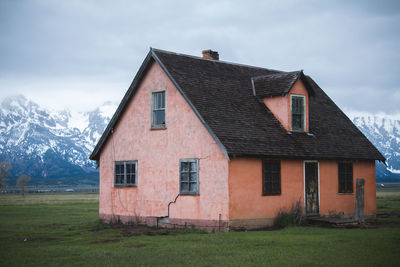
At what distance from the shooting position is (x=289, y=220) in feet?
71.7

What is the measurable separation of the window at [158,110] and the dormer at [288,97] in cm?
464

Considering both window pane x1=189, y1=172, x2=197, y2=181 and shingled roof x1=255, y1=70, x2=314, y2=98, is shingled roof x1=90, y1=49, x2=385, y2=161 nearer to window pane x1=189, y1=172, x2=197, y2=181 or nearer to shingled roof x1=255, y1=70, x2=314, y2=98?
shingled roof x1=255, y1=70, x2=314, y2=98

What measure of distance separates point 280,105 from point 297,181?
141 inches

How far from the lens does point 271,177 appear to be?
21.9m

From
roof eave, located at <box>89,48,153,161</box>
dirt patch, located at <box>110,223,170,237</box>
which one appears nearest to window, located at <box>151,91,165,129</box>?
roof eave, located at <box>89,48,153,161</box>

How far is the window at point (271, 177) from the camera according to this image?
70.9ft

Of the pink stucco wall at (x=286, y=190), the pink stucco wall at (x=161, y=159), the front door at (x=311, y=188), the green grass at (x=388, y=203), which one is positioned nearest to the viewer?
the pink stucco wall at (x=286, y=190)

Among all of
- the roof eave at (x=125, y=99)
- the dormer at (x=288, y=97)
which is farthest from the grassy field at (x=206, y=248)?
the roof eave at (x=125, y=99)

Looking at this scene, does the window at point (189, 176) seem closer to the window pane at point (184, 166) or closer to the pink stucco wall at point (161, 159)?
the window pane at point (184, 166)

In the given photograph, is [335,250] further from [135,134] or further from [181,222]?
[135,134]

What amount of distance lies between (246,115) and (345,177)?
20.4 ft

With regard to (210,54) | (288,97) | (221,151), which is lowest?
(221,151)

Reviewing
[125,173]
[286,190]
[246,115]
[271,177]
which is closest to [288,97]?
[246,115]

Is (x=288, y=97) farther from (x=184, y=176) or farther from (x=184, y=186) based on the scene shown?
(x=184, y=186)
